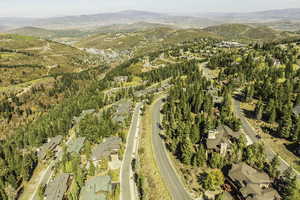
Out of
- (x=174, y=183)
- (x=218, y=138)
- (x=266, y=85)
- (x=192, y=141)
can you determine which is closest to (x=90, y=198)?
(x=174, y=183)

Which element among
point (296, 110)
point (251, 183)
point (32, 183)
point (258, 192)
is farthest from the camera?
point (296, 110)

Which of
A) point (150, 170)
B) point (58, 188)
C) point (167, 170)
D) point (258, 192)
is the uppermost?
point (258, 192)

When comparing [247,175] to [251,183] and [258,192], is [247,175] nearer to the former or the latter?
[251,183]

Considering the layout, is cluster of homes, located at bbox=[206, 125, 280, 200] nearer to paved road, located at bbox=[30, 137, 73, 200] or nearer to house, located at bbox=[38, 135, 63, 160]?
paved road, located at bbox=[30, 137, 73, 200]

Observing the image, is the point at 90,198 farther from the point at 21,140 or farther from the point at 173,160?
the point at 21,140

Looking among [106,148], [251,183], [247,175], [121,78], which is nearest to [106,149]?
[106,148]

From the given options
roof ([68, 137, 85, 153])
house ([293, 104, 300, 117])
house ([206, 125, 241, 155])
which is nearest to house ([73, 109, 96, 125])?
roof ([68, 137, 85, 153])
